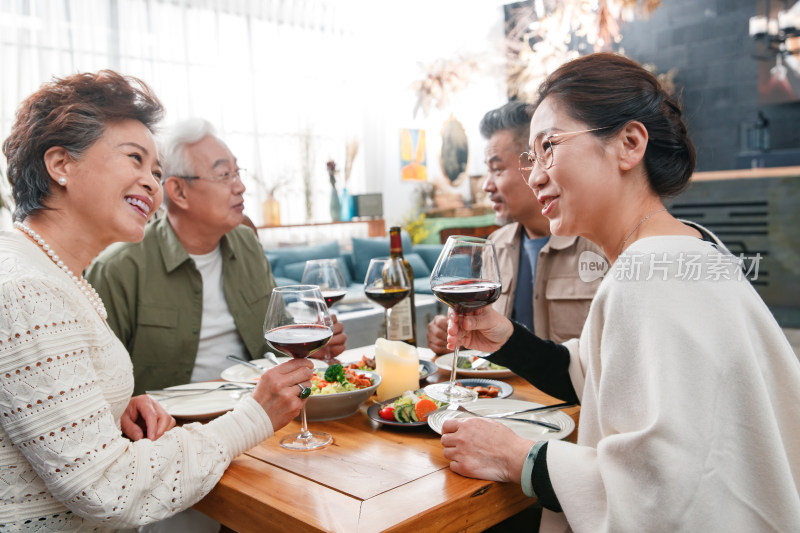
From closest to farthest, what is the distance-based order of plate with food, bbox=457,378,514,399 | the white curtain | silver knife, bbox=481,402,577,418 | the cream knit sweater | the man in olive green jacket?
1. the cream knit sweater
2. silver knife, bbox=481,402,577,418
3. plate with food, bbox=457,378,514,399
4. the man in olive green jacket
5. the white curtain

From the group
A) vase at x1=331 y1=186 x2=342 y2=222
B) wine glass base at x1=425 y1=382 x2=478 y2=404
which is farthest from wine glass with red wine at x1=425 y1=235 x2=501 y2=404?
vase at x1=331 y1=186 x2=342 y2=222

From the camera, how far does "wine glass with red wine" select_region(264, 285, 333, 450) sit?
1.19 meters

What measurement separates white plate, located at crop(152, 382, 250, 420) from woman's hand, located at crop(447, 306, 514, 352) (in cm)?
52

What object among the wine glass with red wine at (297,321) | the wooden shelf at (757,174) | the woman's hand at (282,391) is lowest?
the woman's hand at (282,391)

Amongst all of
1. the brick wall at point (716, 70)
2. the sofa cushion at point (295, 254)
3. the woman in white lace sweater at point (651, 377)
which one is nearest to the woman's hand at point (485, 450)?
the woman in white lace sweater at point (651, 377)

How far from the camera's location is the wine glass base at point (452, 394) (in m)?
1.40

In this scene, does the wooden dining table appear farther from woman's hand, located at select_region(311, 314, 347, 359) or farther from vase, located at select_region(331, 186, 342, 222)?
vase, located at select_region(331, 186, 342, 222)

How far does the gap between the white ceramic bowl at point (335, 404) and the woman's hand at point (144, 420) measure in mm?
296

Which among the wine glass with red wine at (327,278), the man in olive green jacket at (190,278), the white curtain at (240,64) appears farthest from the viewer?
the white curtain at (240,64)

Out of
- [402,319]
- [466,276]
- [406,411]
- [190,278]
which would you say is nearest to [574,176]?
[466,276]

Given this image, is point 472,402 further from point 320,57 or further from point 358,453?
point 320,57

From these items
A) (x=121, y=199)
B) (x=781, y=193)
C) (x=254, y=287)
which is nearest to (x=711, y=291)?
(x=121, y=199)

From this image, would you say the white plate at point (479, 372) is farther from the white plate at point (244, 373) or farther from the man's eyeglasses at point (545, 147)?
the man's eyeglasses at point (545, 147)

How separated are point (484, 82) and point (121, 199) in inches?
322
